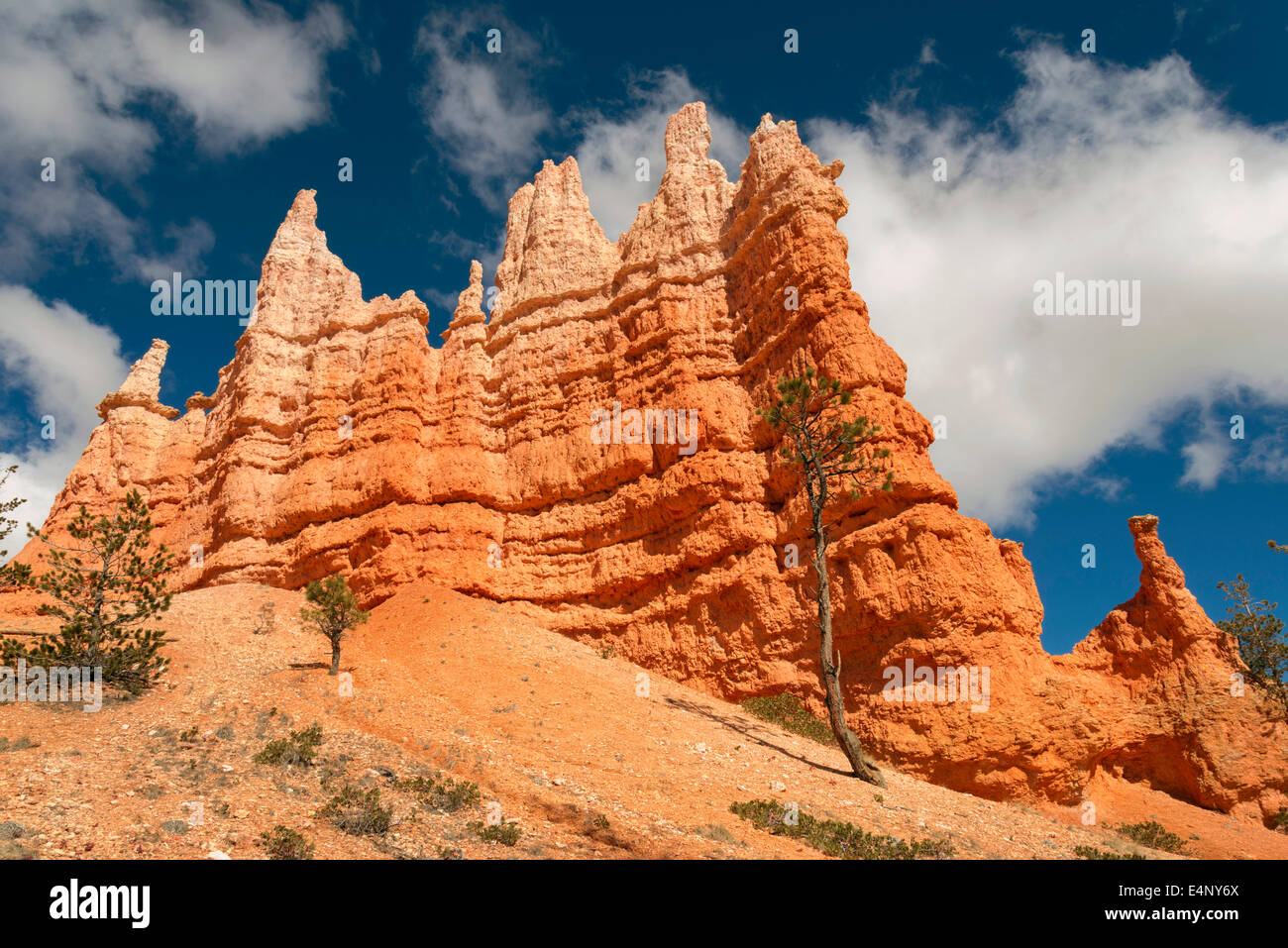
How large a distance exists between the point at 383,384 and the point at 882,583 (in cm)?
2541

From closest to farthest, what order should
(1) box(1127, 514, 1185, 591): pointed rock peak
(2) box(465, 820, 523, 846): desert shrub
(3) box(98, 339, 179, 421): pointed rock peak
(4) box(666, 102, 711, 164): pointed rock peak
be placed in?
1. (2) box(465, 820, 523, 846): desert shrub
2. (1) box(1127, 514, 1185, 591): pointed rock peak
3. (4) box(666, 102, 711, 164): pointed rock peak
4. (3) box(98, 339, 179, 421): pointed rock peak

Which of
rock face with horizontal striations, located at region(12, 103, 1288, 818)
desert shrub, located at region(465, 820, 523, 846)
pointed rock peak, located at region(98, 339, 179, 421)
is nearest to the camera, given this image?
desert shrub, located at region(465, 820, 523, 846)

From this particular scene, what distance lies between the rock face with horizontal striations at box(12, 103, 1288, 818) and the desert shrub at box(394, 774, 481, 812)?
11986 mm

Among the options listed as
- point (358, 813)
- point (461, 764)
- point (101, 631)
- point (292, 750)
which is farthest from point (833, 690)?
point (101, 631)

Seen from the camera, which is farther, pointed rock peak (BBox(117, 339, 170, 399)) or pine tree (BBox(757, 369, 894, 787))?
pointed rock peak (BBox(117, 339, 170, 399))

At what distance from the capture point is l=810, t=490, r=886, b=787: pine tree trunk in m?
17.1

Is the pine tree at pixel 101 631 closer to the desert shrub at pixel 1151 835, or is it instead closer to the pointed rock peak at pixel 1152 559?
the desert shrub at pixel 1151 835

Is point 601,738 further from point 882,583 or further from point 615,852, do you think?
point 882,583

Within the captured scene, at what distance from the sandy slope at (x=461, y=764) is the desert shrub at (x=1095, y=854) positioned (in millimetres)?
353

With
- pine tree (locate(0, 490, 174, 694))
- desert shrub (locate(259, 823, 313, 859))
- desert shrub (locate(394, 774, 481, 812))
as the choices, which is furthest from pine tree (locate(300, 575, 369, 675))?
desert shrub (locate(259, 823, 313, 859))

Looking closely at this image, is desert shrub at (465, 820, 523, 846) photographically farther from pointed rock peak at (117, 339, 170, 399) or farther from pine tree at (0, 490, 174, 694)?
pointed rock peak at (117, 339, 170, 399)

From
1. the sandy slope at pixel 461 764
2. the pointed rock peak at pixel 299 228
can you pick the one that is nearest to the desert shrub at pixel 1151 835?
the sandy slope at pixel 461 764
